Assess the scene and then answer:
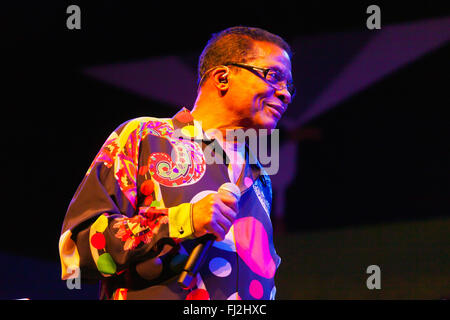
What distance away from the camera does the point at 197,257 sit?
109cm

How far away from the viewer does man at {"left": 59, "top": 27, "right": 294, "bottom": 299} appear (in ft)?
3.71

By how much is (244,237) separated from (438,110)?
8.26ft

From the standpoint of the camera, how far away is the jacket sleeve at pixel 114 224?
113 cm

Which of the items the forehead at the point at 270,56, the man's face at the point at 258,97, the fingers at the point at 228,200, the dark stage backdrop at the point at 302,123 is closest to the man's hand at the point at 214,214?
the fingers at the point at 228,200

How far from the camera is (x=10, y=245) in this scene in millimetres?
2910

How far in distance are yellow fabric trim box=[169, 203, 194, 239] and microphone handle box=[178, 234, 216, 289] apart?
33 millimetres

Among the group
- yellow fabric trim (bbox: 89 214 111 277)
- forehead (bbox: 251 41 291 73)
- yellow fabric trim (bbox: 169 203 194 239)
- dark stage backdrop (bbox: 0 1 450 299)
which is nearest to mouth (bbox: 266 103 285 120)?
forehead (bbox: 251 41 291 73)

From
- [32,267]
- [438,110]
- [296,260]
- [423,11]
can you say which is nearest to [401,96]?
[438,110]

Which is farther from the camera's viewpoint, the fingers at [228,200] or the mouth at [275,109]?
the mouth at [275,109]

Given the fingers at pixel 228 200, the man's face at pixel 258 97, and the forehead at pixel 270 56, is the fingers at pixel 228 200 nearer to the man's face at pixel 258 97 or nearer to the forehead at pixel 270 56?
the man's face at pixel 258 97

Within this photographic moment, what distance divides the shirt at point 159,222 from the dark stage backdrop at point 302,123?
52.5 inches

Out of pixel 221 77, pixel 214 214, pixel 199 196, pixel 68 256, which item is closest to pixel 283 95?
pixel 221 77
